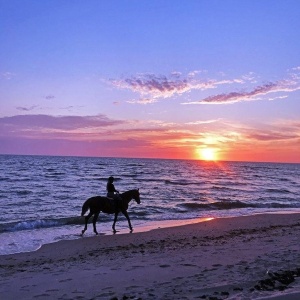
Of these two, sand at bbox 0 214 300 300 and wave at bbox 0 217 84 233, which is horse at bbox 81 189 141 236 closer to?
sand at bbox 0 214 300 300

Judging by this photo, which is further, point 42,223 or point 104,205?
point 42,223

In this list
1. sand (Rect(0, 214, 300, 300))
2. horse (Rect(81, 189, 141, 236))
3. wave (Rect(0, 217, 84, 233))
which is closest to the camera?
sand (Rect(0, 214, 300, 300))

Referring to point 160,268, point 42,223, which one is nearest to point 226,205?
point 42,223

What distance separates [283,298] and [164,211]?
18.0 meters

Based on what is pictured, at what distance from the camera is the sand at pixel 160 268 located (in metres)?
6.24

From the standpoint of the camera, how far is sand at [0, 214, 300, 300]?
246 inches

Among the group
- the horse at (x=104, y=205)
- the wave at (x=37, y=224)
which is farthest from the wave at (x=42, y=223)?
the horse at (x=104, y=205)

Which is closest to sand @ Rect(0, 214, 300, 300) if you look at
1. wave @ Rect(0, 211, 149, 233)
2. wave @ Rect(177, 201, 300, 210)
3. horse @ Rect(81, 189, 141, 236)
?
horse @ Rect(81, 189, 141, 236)

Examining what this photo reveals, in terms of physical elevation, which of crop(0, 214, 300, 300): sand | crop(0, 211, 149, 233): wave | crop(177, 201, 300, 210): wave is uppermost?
crop(0, 214, 300, 300): sand

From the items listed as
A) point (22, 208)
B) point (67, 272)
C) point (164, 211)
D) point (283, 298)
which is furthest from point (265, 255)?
point (22, 208)

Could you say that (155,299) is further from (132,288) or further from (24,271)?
(24,271)

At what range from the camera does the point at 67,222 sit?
717 inches

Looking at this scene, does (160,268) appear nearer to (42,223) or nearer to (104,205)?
→ (104,205)

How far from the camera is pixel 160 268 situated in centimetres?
808
